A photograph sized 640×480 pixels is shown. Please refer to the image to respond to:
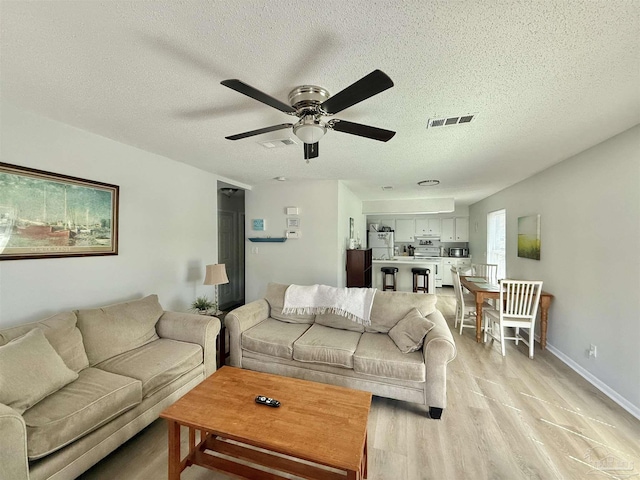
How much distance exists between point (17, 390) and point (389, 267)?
18.5 feet

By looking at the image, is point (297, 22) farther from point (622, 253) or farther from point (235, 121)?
point (622, 253)

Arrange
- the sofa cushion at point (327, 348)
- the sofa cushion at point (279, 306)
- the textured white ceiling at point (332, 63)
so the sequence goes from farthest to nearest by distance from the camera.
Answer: the sofa cushion at point (279, 306), the sofa cushion at point (327, 348), the textured white ceiling at point (332, 63)

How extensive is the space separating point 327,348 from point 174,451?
4.11 ft

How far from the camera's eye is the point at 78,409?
4.76 ft

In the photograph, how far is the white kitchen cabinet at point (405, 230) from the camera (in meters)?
8.01

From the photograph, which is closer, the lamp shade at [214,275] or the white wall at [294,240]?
the lamp shade at [214,275]

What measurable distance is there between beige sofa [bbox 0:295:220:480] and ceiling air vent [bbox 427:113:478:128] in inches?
103

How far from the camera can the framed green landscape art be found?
362 cm

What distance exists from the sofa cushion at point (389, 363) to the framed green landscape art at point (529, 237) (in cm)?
269

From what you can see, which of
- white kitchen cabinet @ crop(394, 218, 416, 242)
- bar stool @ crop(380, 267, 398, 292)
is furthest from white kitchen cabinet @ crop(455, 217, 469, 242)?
bar stool @ crop(380, 267, 398, 292)

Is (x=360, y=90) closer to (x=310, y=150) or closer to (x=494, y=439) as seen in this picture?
(x=310, y=150)

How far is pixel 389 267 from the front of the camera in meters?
6.04

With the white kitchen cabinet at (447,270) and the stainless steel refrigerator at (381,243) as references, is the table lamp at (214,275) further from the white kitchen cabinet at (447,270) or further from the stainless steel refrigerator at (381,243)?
the white kitchen cabinet at (447,270)

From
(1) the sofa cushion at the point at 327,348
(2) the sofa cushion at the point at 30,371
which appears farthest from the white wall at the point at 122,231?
(1) the sofa cushion at the point at 327,348
